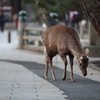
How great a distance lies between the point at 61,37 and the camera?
1073 cm

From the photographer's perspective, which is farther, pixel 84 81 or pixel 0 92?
pixel 84 81

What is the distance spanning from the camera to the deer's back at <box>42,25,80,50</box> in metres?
10.5

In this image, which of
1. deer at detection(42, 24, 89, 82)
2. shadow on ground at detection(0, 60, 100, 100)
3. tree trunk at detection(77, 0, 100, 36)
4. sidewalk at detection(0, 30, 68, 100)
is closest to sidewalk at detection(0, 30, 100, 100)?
sidewalk at detection(0, 30, 68, 100)

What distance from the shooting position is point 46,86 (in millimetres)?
9664

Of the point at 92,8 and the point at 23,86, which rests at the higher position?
the point at 92,8

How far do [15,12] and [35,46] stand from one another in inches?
1254

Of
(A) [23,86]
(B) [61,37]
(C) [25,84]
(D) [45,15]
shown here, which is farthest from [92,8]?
(D) [45,15]

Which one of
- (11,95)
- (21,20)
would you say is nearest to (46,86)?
(11,95)

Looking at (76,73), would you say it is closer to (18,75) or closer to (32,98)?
(18,75)

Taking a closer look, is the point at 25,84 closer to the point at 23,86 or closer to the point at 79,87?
the point at 23,86

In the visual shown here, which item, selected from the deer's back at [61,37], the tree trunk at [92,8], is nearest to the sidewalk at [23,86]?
the deer's back at [61,37]

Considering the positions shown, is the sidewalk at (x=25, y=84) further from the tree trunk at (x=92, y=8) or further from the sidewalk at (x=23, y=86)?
the tree trunk at (x=92, y=8)

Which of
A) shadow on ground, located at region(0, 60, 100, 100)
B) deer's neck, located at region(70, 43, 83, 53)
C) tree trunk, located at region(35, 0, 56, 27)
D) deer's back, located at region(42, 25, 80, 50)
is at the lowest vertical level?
shadow on ground, located at region(0, 60, 100, 100)

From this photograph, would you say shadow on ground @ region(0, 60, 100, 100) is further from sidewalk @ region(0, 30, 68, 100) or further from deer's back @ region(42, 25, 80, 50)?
deer's back @ region(42, 25, 80, 50)
